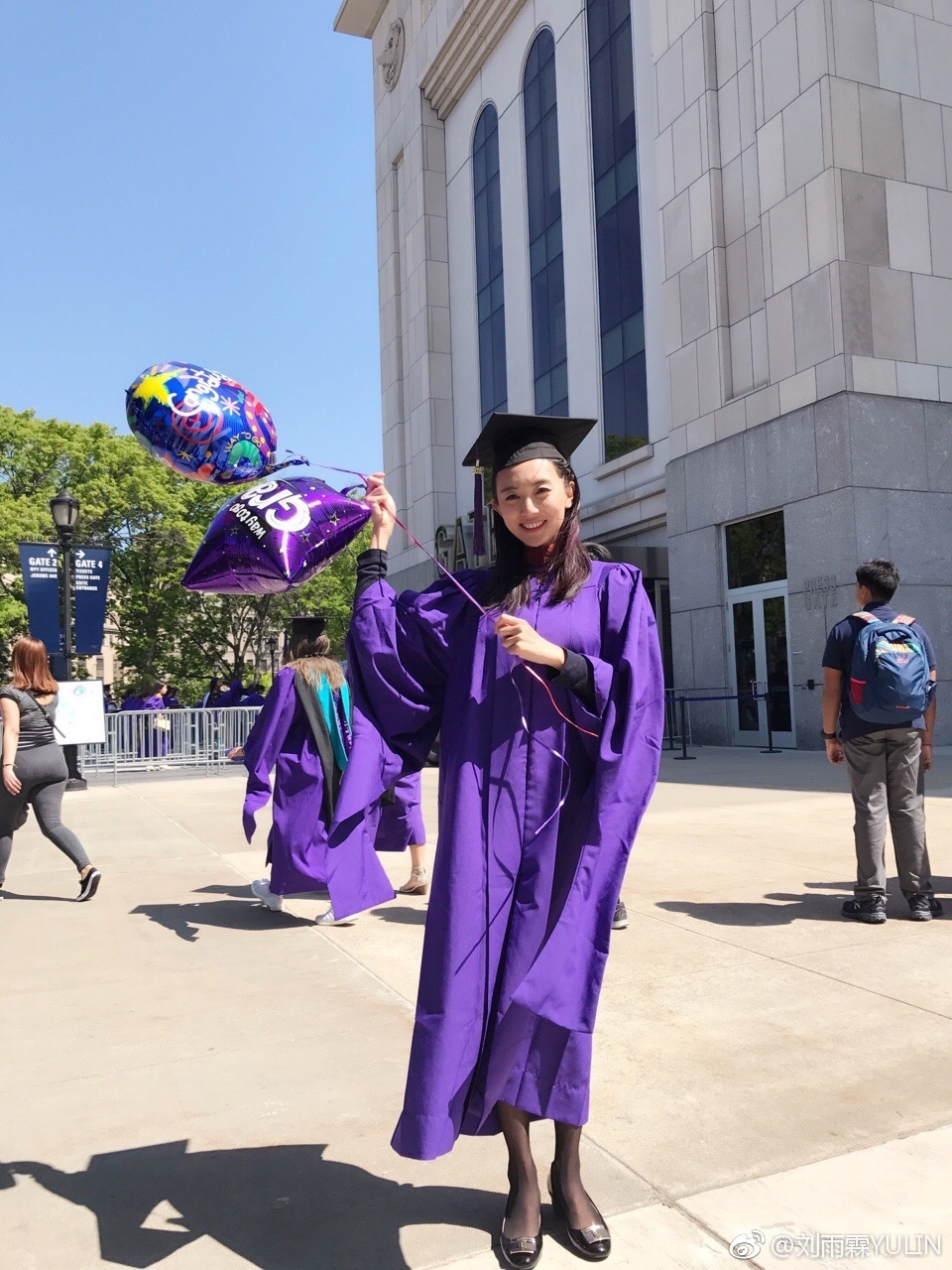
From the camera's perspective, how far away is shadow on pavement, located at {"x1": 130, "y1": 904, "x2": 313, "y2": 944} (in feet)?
19.2

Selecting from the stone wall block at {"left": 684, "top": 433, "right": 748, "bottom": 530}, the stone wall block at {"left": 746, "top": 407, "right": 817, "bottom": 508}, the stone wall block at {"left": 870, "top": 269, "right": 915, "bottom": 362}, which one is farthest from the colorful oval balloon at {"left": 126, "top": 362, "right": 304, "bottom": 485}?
the stone wall block at {"left": 684, "top": 433, "right": 748, "bottom": 530}

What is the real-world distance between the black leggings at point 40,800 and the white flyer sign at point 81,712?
21.3ft

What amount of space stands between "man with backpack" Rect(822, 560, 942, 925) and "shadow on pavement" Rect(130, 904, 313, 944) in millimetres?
3134

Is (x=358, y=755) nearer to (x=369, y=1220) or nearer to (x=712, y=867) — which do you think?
(x=369, y=1220)

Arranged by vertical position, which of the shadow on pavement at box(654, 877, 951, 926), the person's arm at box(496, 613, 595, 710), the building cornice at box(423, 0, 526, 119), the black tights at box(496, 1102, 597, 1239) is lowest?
the shadow on pavement at box(654, 877, 951, 926)

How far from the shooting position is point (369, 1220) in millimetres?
2529

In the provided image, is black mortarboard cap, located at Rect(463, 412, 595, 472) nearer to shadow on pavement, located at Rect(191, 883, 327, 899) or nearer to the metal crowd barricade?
shadow on pavement, located at Rect(191, 883, 327, 899)

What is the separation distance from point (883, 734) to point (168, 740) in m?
15.2

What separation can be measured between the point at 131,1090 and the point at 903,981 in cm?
308

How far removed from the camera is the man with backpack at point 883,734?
17.5 feet

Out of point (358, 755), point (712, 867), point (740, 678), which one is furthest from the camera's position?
point (740, 678)

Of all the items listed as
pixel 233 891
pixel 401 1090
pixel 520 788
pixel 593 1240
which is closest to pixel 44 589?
pixel 233 891

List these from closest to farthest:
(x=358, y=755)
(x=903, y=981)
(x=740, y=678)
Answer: (x=358, y=755) → (x=903, y=981) → (x=740, y=678)

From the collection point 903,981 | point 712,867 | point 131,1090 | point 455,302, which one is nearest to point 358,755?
point 131,1090
